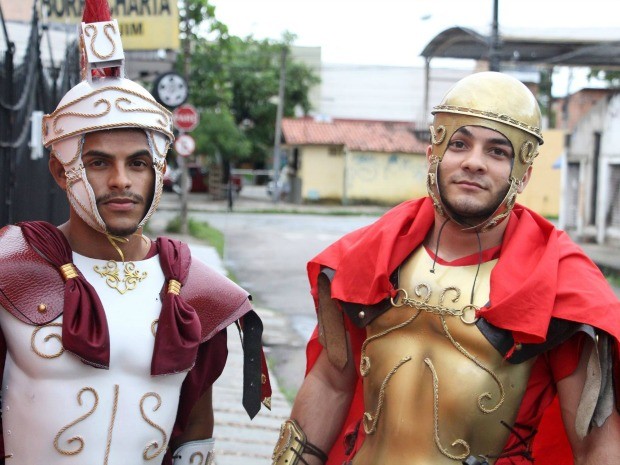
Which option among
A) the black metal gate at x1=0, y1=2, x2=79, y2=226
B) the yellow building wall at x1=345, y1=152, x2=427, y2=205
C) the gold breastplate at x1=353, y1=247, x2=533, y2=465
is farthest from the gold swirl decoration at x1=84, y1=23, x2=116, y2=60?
the yellow building wall at x1=345, y1=152, x2=427, y2=205

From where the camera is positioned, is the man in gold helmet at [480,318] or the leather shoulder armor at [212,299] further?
the leather shoulder armor at [212,299]

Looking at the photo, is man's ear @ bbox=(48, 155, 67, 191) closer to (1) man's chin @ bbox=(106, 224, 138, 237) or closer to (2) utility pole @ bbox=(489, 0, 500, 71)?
(1) man's chin @ bbox=(106, 224, 138, 237)

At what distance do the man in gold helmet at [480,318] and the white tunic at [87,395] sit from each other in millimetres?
620

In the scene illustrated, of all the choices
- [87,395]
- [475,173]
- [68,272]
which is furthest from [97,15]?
[475,173]

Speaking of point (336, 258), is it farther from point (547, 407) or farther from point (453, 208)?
point (547, 407)

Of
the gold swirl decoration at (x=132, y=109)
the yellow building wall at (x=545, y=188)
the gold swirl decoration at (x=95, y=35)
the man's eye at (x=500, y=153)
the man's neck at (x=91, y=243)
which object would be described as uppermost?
the gold swirl decoration at (x=95, y=35)

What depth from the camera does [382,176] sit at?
1345 inches

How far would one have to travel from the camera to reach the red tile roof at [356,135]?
34.0 meters

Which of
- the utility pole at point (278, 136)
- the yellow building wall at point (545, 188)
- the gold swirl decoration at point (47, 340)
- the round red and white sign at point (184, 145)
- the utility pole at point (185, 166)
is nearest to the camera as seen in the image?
the gold swirl decoration at point (47, 340)

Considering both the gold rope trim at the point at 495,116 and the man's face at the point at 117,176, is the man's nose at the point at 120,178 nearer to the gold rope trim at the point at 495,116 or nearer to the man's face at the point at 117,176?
the man's face at the point at 117,176

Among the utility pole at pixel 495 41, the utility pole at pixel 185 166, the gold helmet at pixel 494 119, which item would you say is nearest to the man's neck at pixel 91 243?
the gold helmet at pixel 494 119

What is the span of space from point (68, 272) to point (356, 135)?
108 ft

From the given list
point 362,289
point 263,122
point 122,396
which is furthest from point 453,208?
point 263,122

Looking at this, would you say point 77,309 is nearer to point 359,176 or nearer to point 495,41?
point 495,41
